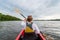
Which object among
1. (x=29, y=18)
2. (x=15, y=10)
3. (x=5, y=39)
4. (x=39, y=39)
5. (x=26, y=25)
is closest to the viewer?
(x=29, y=18)

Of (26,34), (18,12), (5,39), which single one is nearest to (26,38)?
(26,34)

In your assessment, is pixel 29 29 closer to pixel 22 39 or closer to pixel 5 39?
pixel 22 39

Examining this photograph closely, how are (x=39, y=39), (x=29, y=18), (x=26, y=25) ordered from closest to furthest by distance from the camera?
1. (x=29, y=18)
2. (x=26, y=25)
3. (x=39, y=39)

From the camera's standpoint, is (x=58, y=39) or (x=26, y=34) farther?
(x=58, y=39)

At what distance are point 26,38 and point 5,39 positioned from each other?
29.7 feet

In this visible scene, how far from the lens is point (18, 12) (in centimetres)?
1797

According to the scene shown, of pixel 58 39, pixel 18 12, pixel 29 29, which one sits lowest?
pixel 58 39

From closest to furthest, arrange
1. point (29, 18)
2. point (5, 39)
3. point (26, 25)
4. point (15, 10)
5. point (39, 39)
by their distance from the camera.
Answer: point (29, 18) < point (26, 25) < point (39, 39) < point (15, 10) < point (5, 39)

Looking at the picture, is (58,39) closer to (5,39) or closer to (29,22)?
(5,39)

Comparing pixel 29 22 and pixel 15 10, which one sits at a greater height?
pixel 15 10

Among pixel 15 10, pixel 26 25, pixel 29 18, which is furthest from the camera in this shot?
pixel 15 10

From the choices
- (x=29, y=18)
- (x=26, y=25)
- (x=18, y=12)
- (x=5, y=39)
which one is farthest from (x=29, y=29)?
(x=5, y=39)

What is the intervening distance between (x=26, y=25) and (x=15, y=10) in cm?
339

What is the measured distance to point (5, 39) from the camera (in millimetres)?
24109
